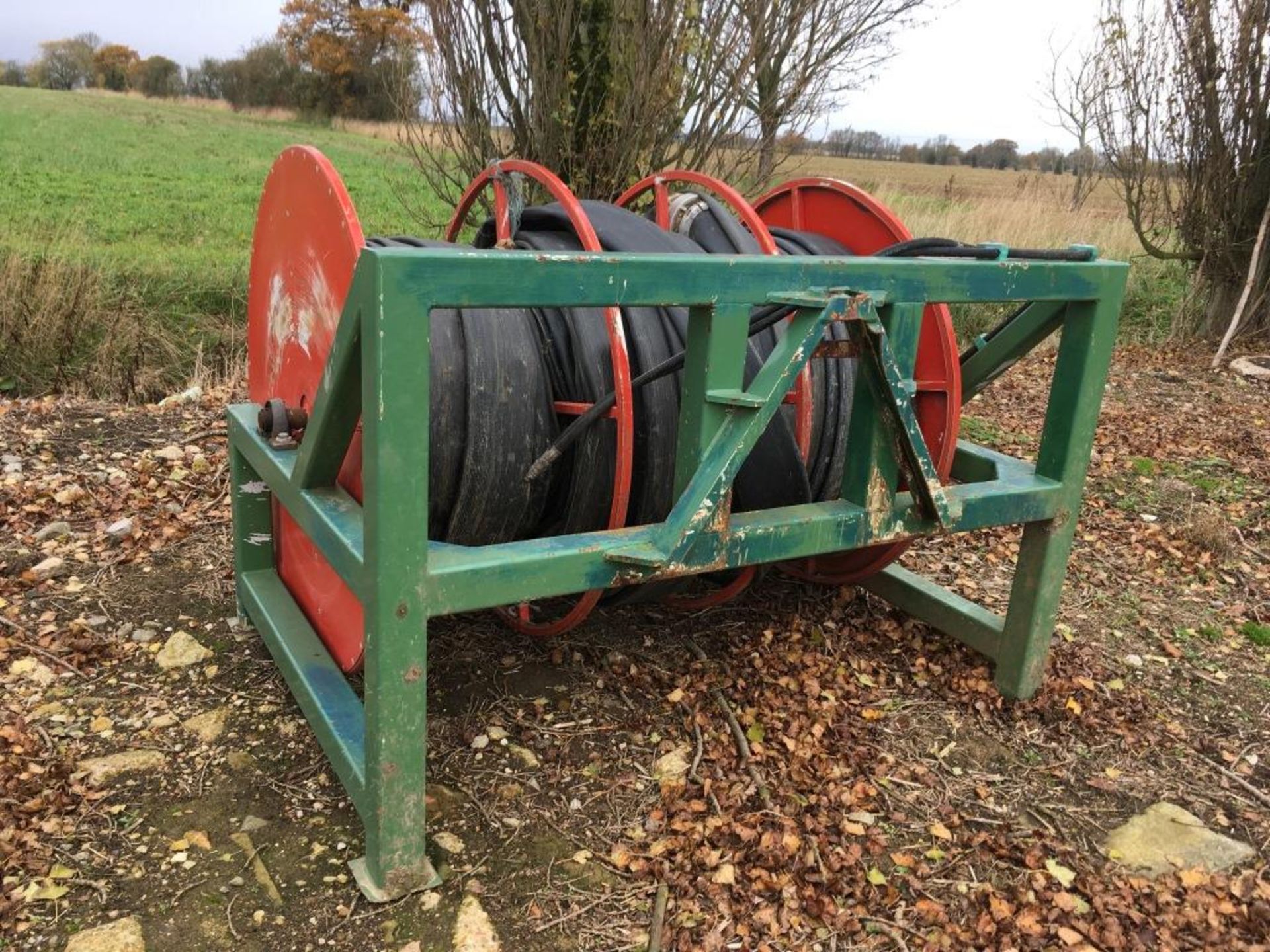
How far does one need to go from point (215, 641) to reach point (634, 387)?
1771 mm

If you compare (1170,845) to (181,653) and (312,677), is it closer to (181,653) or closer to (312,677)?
(312,677)

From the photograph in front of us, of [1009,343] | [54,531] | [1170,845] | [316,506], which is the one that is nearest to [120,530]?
[54,531]

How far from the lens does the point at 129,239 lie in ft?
40.3

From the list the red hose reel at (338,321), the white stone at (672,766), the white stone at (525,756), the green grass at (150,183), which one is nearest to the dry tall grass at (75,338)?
the green grass at (150,183)

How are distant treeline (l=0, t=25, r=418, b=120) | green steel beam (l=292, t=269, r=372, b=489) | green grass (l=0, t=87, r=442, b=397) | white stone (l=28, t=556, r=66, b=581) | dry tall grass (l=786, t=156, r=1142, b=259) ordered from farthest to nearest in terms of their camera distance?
distant treeline (l=0, t=25, r=418, b=120)
dry tall grass (l=786, t=156, r=1142, b=259)
green grass (l=0, t=87, r=442, b=397)
white stone (l=28, t=556, r=66, b=581)
green steel beam (l=292, t=269, r=372, b=489)

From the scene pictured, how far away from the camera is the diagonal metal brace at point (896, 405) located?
8.25 feet

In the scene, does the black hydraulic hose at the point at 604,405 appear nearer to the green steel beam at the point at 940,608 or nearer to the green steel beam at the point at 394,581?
the green steel beam at the point at 394,581

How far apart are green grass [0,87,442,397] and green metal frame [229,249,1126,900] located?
488cm

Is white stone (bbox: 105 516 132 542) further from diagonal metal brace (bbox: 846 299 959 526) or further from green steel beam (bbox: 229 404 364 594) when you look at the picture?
diagonal metal brace (bbox: 846 299 959 526)

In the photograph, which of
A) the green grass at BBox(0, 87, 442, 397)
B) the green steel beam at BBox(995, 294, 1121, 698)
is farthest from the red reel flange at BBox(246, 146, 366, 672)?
the green grass at BBox(0, 87, 442, 397)

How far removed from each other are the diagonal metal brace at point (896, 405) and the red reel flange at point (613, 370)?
0.58 m

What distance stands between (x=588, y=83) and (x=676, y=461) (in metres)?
4.03

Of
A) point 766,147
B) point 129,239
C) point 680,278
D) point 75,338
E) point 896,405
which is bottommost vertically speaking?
point 75,338

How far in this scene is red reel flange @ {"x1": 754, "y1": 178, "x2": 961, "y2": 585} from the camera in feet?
10.8
